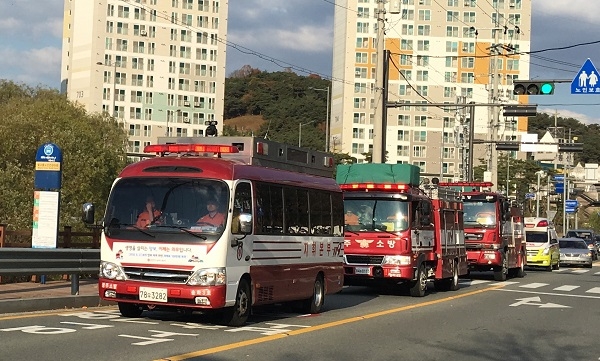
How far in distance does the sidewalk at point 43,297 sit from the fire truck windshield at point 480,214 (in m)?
16.3

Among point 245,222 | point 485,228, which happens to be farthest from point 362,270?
point 485,228

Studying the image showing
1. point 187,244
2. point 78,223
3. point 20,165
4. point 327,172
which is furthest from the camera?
point 20,165

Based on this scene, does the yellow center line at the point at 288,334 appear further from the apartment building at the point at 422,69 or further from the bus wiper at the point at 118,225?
the apartment building at the point at 422,69

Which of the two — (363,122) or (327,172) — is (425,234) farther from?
(363,122)

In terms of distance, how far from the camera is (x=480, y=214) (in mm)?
32688

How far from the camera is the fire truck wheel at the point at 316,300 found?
18.1m

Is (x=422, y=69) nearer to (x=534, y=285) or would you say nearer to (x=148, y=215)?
(x=534, y=285)

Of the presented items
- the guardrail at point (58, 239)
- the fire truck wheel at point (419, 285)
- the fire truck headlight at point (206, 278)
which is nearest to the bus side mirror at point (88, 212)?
the fire truck headlight at point (206, 278)

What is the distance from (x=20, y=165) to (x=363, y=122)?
91.2m

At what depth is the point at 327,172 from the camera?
19375 mm

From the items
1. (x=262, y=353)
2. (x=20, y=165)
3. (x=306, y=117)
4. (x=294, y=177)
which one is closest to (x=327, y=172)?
(x=294, y=177)

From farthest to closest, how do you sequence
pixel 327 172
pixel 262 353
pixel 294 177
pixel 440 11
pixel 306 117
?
1. pixel 306 117
2. pixel 440 11
3. pixel 327 172
4. pixel 294 177
5. pixel 262 353

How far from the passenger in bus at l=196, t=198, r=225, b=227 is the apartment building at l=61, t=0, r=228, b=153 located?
95.3 m

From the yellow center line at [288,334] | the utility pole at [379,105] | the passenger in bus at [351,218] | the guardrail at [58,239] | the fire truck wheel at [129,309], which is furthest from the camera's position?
the utility pole at [379,105]
